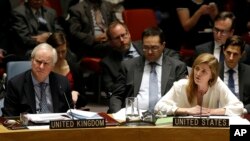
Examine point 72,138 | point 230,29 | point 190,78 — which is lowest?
point 72,138

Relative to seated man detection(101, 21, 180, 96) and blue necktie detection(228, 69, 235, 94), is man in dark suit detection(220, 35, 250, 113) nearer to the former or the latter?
blue necktie detection(228, 69, 235, 94)

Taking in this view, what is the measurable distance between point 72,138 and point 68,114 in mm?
311

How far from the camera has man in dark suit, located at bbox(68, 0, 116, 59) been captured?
24.2 ft

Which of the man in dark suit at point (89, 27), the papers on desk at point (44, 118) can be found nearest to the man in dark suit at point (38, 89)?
the papers on desk at point (44, 118)

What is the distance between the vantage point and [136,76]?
5.39 m

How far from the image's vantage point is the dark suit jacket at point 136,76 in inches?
211

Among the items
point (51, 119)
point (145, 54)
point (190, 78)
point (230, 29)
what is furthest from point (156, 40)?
point (51, 119)

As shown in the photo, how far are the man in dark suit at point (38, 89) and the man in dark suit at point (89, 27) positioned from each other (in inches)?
97.6

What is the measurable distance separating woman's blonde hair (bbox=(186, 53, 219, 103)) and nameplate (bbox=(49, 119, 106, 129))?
0.91m

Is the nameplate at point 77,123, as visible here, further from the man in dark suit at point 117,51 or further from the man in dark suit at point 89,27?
the man in dark suit at point 89,27

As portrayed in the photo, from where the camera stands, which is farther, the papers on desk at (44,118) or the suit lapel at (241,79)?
the suit lapel at (241,79)

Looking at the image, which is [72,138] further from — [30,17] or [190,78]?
[30,17]

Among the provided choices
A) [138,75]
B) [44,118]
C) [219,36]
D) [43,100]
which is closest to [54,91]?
[43,100]

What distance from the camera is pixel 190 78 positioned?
15.3ft
